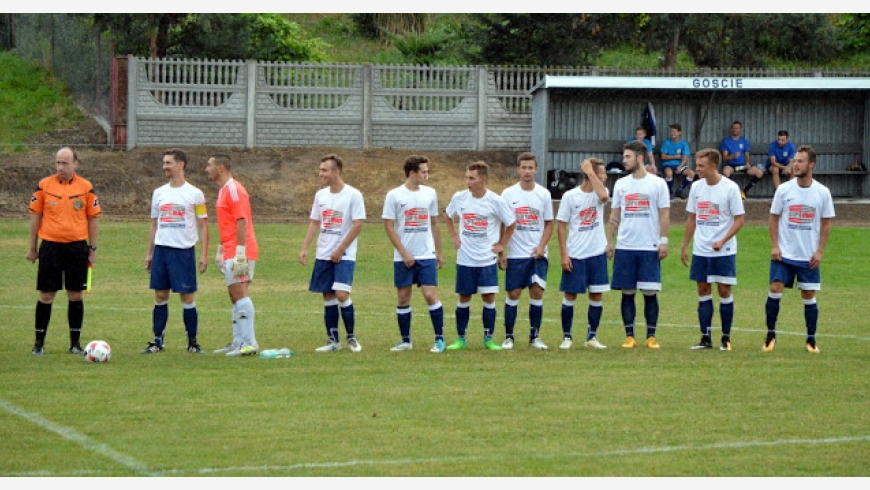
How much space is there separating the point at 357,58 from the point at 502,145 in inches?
541

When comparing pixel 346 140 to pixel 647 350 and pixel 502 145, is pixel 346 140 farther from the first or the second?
pixel 647 350

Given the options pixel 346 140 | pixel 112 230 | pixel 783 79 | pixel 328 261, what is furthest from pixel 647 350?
pixel 346 140

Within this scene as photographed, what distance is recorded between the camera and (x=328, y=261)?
13.8 metres

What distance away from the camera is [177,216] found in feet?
45.2

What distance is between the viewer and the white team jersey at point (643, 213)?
14.3 meters

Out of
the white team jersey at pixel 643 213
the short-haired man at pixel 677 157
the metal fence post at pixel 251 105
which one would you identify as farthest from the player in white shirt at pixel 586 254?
the metal fence post at pixel 251 105

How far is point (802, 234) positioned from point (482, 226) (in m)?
3.55

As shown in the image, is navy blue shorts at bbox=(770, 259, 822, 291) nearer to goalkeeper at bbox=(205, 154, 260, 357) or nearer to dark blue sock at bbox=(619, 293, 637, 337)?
dark blue sock at bbox=(619, 293, 637, 337)

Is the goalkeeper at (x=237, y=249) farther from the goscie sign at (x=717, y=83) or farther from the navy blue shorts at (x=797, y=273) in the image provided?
the goscie sign at (x=717, y=83)

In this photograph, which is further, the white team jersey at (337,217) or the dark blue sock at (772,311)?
the dark blue sock at (772,311)

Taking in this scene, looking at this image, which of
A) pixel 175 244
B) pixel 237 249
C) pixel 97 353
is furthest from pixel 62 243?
pixel 237 249

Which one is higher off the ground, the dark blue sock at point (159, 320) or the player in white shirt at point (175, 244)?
the player in white shirt at point (175, 244)

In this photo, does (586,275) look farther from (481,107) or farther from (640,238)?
(481,107)

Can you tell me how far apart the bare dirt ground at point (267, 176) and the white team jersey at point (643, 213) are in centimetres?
1714
